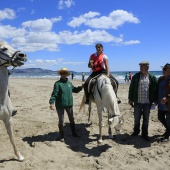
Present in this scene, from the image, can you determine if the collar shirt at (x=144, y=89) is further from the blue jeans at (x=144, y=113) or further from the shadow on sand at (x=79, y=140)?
the shadow on sand at (x=79, y=140)

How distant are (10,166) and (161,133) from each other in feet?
15.3

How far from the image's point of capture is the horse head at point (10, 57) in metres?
5.19

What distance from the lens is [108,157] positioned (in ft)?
20.5

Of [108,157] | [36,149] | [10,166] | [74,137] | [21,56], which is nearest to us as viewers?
[21,56]

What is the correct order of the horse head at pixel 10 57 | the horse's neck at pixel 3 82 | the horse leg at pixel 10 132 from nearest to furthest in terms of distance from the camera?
1. the horse head at pixel 10 57
2. the horse's neck at pixel 3 82
3. the horse leg at pixel 10 132

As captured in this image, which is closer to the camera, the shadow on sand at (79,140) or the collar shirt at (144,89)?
the shadow on sand at (79,140)

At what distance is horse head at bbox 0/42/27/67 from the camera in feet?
17.0

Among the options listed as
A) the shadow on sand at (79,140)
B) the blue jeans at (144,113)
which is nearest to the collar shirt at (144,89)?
the blue jeans at (144,113)

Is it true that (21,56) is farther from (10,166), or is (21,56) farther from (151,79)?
(151,79)

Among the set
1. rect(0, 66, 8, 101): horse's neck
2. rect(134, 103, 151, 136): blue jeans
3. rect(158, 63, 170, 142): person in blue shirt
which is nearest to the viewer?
rect(0, 66, 8, 101): horse's neck

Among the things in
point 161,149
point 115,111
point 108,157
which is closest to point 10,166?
point 108,157

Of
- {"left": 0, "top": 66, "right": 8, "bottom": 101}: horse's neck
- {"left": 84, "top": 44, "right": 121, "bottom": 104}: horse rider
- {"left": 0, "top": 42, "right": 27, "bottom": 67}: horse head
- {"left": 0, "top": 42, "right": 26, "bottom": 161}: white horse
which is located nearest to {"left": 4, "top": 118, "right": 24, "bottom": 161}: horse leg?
{"left": 0, "top": 42, "right": 26, "bottom": 161}: white horse

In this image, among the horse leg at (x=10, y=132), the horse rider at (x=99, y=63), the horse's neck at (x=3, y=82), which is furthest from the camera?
the horse rider at (x=99, y=63)

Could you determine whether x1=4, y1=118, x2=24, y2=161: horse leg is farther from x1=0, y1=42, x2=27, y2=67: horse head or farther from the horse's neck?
x1=0, y1=42, x2=27, y2=67: horse head
